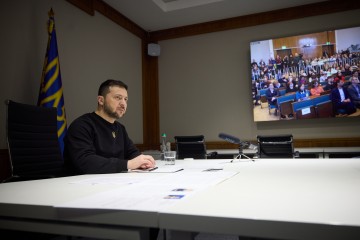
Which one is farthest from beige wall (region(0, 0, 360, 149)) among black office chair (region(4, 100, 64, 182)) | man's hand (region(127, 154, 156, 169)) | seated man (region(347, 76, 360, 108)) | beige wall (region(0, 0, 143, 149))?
man's hand (region(127, 154, 156, 169))

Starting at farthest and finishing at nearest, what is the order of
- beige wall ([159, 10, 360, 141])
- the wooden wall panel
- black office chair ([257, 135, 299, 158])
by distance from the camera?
1. beige wall ([159, 10, 360, 141])
2. the wooden wall panel
3. black office chair ([257, 135, 299, 158])

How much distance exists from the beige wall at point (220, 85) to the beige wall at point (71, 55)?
0.61m

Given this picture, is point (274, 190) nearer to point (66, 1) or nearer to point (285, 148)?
point (285, 148)

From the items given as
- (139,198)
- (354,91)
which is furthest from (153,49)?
(139,198)

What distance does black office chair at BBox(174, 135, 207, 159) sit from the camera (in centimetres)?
382

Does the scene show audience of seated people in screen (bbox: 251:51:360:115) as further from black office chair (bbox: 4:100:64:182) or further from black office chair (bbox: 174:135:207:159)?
black office chair (bbox: 4:100:64:182)

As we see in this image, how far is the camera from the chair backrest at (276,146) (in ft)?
11.3

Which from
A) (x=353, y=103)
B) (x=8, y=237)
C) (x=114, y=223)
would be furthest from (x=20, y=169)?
(x=353, y=103)

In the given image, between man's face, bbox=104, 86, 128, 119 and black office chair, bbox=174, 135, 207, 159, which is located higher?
man's face, bbox=104, 86, 128, 119

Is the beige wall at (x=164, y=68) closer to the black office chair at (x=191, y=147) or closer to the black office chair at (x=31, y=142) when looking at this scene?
the black office chair at (x=31, y=142)

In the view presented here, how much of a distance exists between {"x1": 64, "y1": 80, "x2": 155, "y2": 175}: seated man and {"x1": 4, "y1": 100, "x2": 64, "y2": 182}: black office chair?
1.08 ft

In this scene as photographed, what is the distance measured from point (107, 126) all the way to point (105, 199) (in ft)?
4.12

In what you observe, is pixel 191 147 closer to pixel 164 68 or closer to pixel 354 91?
pixel 164 68

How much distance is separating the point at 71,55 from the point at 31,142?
187cm
